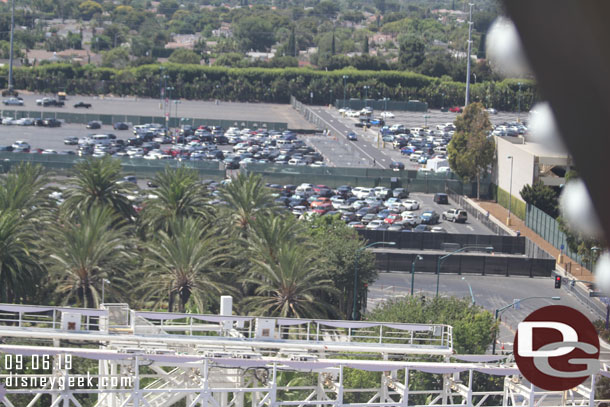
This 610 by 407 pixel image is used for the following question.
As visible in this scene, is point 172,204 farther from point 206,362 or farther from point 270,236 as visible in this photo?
point 206,362

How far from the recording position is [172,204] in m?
43.4

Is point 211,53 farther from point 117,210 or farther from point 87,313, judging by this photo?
point 87,313

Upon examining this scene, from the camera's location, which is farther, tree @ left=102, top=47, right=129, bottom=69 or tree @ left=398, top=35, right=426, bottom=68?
tree @ left=398, top=35, right=426, bottom=68

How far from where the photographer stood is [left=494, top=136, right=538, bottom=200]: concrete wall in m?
71.5

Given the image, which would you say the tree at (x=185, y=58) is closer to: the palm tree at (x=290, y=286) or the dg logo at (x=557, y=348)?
the palm tree at (x=290, y=286)

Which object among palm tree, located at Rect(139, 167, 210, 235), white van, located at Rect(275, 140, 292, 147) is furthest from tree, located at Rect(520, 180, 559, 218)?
white van, located at Rect(275, 140, 292, 147)

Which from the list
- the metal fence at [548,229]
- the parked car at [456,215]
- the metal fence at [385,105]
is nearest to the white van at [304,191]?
the parked car at [456,215]

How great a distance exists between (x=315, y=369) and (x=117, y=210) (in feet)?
83.3

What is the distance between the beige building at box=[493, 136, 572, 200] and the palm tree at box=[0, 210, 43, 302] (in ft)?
135

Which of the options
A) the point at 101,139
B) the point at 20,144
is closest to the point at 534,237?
the point at 20,144

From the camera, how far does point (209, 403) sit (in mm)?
19516

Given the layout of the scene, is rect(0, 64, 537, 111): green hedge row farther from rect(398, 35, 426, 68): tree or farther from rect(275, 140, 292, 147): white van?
rect(275, 140, 292, 147): white van

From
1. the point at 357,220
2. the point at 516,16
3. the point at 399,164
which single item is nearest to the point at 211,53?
the point at 399,164

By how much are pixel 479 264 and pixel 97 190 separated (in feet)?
85.1
